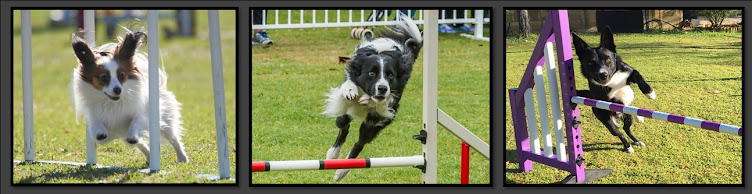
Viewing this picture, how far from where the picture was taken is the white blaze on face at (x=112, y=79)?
432 centimetres

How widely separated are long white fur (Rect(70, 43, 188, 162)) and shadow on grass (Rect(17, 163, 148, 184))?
0.42 feet

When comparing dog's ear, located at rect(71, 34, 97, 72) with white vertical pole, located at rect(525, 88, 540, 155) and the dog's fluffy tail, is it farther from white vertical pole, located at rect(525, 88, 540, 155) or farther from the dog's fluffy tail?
white vertical pole, located at rect(525, 88, 540, 155)

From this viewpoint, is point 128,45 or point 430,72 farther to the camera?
point 128,45

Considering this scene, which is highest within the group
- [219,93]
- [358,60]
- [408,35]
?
[408,35]

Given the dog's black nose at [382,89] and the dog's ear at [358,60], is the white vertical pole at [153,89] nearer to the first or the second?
the dog's ear at [358,60]

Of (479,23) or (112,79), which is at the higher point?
(479,23)

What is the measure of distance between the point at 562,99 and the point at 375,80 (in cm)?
79

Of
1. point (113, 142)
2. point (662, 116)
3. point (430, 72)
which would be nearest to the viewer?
point (662, 116)

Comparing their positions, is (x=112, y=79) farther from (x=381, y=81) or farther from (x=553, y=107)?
(x=553, y=107)

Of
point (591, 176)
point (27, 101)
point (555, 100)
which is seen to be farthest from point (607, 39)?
point (27, 101)

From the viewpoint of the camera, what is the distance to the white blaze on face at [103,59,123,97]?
432 cm

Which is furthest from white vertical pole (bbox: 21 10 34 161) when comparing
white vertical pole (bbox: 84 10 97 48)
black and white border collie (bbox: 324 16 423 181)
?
black and white border collie (bbox: 324 16 423 181)

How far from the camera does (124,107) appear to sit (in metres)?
4.39

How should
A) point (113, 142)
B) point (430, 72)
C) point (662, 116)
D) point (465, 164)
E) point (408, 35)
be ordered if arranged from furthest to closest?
point (113, 142) < point (408, 35) < point (465, 164) < point (430, 72) < point (662, 116)
